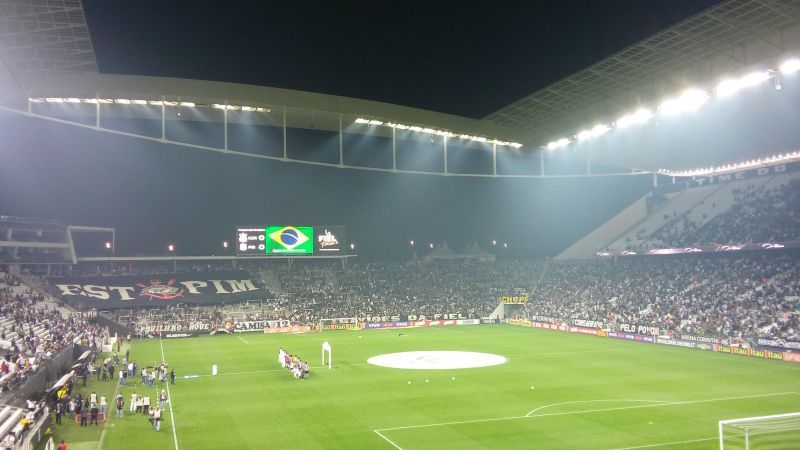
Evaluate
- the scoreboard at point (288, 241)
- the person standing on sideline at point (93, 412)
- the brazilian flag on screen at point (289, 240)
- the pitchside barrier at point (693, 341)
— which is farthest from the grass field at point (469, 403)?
the brazilian flag on screen at point (289, 240)

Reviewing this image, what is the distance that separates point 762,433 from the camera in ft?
52.4

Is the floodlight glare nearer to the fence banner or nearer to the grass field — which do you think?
the grass field

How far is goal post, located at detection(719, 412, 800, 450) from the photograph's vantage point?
→ 51.0ft

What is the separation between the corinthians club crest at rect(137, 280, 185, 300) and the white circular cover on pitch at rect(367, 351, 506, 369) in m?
28.3

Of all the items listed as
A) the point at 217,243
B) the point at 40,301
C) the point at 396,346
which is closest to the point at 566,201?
the point at 396,346

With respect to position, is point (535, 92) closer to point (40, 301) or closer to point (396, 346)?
point (396, 346)

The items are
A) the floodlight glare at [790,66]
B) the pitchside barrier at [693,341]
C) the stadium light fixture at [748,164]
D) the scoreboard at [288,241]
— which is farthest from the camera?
the scoreboard at [288,241]

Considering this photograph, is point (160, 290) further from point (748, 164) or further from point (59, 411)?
point (748, 164)

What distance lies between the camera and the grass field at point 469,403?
1881 cm

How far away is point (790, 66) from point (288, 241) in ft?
150

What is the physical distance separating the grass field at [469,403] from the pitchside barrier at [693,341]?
94cm

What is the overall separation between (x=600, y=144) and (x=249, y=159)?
3419cm

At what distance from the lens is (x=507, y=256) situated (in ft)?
254

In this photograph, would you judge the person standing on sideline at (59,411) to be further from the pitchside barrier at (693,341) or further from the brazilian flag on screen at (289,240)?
the brazilian flag on screen at (289,240)
